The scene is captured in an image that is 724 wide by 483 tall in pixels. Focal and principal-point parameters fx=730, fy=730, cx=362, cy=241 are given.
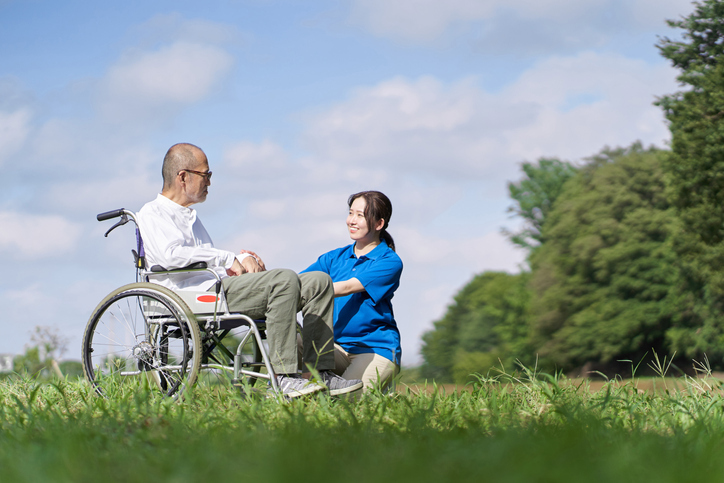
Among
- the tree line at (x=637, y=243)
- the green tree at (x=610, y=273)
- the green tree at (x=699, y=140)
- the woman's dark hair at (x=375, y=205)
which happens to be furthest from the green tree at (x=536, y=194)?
the woman's dark hair at (x=375, y=205)

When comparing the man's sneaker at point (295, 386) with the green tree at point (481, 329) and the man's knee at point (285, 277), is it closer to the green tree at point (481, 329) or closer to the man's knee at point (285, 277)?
the man's knee at point (285, 277)

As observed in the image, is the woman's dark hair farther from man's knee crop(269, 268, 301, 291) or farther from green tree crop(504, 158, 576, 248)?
green tree crop(504, 158, 576, 248)

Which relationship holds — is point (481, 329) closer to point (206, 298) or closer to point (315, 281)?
point (315, 281)

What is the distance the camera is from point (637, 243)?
29.0m

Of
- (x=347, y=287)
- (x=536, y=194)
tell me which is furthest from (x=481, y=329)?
(x=347, y=287)

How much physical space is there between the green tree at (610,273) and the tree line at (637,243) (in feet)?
0.17

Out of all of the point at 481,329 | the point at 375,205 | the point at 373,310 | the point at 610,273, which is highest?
the point at 375,205

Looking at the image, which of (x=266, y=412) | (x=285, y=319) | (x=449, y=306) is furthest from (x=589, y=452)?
(x=449, y=306)

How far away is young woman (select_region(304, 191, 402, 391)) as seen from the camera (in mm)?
5055

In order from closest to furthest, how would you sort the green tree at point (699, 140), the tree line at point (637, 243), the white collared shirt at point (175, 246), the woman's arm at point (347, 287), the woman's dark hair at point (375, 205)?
the white collared shirt at point (175, 246), the woman's arm at point (347, 287), the woman's dark hair at point (375, 205), the green tree at point (699, 140), the tree line at point (637, 243)

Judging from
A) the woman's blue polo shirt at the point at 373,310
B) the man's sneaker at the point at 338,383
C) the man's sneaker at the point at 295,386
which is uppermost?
the woman's blue polo shirt at the point at 373,310

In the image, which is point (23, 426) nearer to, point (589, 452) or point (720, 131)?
point (589, 452)

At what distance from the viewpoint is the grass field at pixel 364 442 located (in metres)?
2.21

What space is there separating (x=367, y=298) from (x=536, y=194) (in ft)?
121
